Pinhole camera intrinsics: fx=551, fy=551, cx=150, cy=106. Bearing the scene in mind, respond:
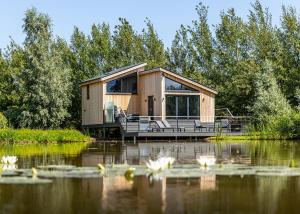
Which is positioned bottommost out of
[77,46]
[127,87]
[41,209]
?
[41,209]

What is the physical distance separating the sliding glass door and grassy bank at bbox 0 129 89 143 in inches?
229

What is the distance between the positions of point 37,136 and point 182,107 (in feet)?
31.0

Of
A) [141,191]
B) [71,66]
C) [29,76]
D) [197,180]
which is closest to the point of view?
[141,191]

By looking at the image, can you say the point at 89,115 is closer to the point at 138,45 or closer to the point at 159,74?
the point at 159,74

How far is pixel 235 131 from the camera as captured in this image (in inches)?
1241

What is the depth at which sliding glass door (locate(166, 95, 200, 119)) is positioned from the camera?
107 ft

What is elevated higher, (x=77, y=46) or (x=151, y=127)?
(x=77, y=46)

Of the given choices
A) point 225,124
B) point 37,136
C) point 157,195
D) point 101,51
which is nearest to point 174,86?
point 225,124

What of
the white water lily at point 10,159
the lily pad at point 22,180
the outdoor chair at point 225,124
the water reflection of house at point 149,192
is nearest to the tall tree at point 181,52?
the outdoor chair at point 225,124

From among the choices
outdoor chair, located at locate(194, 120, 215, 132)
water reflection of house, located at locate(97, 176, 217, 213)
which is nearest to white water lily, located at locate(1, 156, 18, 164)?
water reflection of house, located at locate(97, 176, 217, 213)

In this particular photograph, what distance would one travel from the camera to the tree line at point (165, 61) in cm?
3259

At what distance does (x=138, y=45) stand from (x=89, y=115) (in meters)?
9.64

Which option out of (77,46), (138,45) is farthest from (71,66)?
(138,45)

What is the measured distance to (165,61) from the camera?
140ft
